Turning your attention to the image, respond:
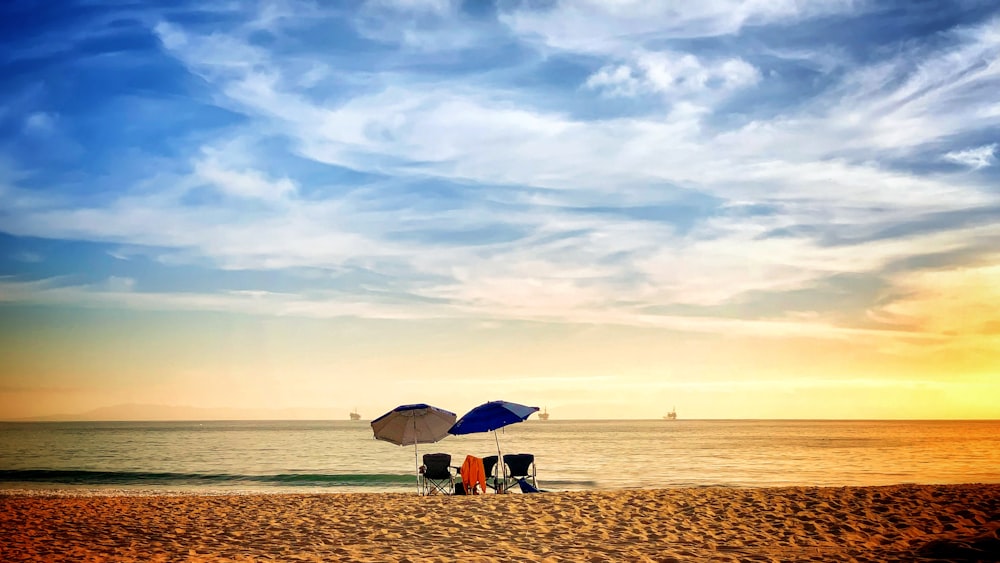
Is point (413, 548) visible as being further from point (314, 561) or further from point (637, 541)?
point (637, 541)

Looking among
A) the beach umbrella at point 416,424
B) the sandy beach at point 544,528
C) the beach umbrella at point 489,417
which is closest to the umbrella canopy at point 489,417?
the beach umbrella at point 489,417

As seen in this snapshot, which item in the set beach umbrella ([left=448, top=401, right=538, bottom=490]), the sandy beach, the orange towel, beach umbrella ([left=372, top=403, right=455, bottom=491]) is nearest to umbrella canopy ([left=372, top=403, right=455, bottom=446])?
beach umbrella ([left=372, top=403, right=455, bottom=491])

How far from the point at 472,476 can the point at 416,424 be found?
6.19 feet

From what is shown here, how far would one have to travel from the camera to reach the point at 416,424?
1588cm

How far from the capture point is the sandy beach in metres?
8.12

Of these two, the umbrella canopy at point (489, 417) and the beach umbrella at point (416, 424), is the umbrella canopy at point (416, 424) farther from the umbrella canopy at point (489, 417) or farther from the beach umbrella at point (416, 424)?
the umbrella canopy at point (489, 417)

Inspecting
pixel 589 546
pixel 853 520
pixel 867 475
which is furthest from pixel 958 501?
pixel 867 475

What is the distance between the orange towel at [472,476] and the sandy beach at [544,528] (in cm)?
91

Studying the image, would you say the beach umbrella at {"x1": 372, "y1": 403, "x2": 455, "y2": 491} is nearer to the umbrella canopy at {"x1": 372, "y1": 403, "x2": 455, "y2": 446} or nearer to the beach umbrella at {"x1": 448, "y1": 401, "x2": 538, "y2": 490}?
the umbrella canopy at {"x1": 372, "y1": 403, "x2": 455, "y2": 446}

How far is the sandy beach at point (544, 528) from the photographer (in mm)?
8117

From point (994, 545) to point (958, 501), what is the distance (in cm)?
541

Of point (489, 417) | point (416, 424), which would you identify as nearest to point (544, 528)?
point (489, 417)

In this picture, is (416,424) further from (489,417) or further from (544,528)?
(544,528)

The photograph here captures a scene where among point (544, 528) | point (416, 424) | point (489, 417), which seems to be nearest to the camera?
point (544, 528)
